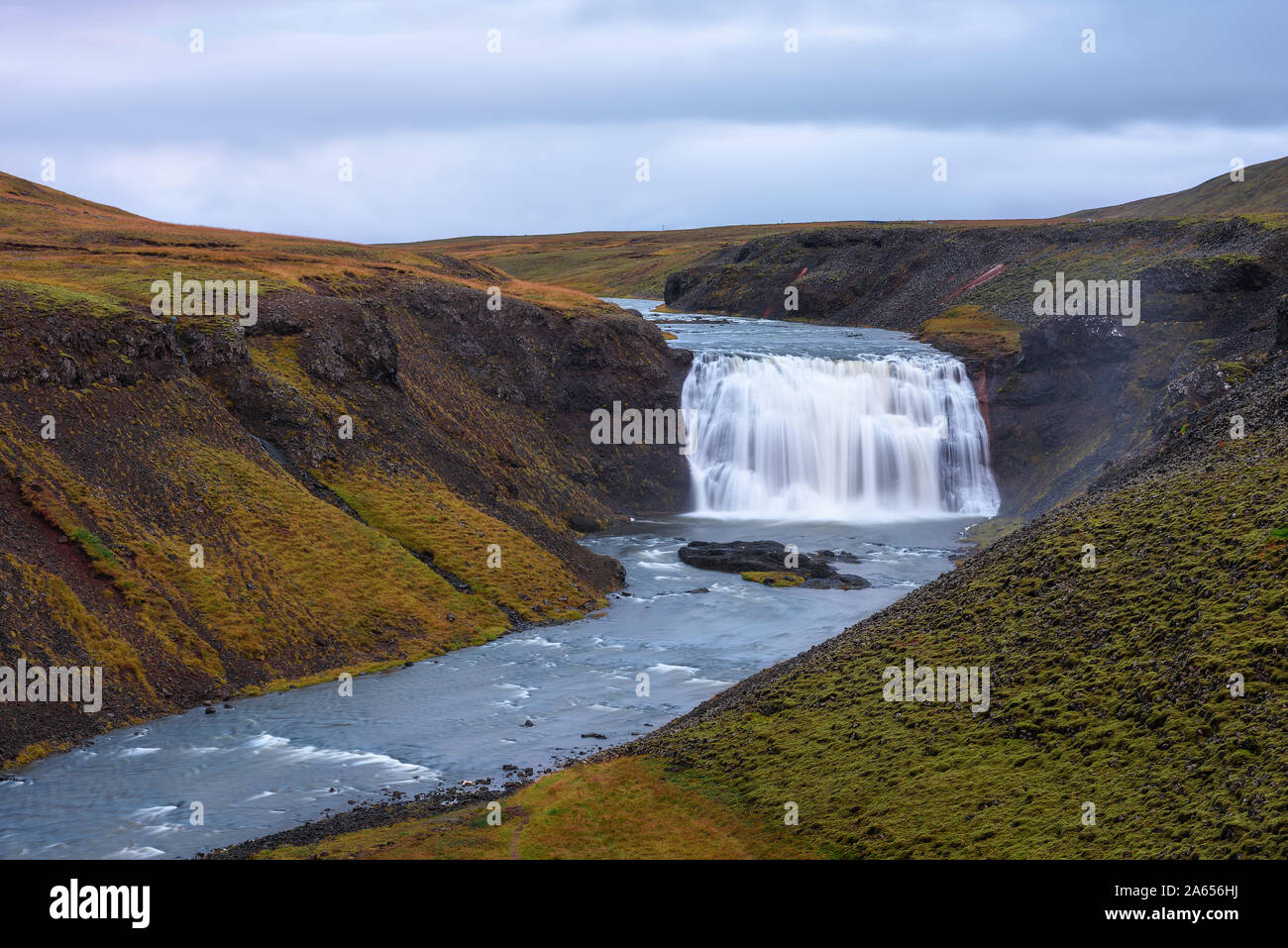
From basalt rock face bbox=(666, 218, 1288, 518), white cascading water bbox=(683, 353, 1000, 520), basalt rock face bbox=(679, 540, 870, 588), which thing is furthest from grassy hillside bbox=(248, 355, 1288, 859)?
white cascading water bbox=(683, 353, 1000, 520)

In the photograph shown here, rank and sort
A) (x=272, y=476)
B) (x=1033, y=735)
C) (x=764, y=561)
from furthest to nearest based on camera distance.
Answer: (x=764, y=561) → (x=272, y=476) → (x=1033, y=735)

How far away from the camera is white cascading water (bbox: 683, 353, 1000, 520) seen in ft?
249

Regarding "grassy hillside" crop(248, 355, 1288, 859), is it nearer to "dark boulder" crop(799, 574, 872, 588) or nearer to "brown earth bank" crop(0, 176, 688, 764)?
"brown earth bank" crop(0, 176, 688, 764)

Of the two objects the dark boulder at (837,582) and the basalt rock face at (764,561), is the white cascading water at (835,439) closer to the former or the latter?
the basalt rock face at (764,561)

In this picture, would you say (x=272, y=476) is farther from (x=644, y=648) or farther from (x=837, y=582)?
(x=837, y=582)

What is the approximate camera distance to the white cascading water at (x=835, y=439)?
7594 cm

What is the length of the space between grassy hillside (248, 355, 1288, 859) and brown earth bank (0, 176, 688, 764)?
15043 mm

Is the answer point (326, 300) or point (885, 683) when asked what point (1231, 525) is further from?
point (326, 300)

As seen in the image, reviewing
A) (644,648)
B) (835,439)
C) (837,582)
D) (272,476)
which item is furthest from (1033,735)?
(835,439)

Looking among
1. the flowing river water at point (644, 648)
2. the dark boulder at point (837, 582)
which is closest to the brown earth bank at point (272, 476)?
the flowing river water at point (644, 648)

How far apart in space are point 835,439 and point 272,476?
40.1 metres

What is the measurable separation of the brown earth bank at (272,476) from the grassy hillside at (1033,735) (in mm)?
15043

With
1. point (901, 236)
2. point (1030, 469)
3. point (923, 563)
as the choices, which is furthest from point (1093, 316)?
point (901, 236)

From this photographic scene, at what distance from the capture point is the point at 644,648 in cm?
4591
